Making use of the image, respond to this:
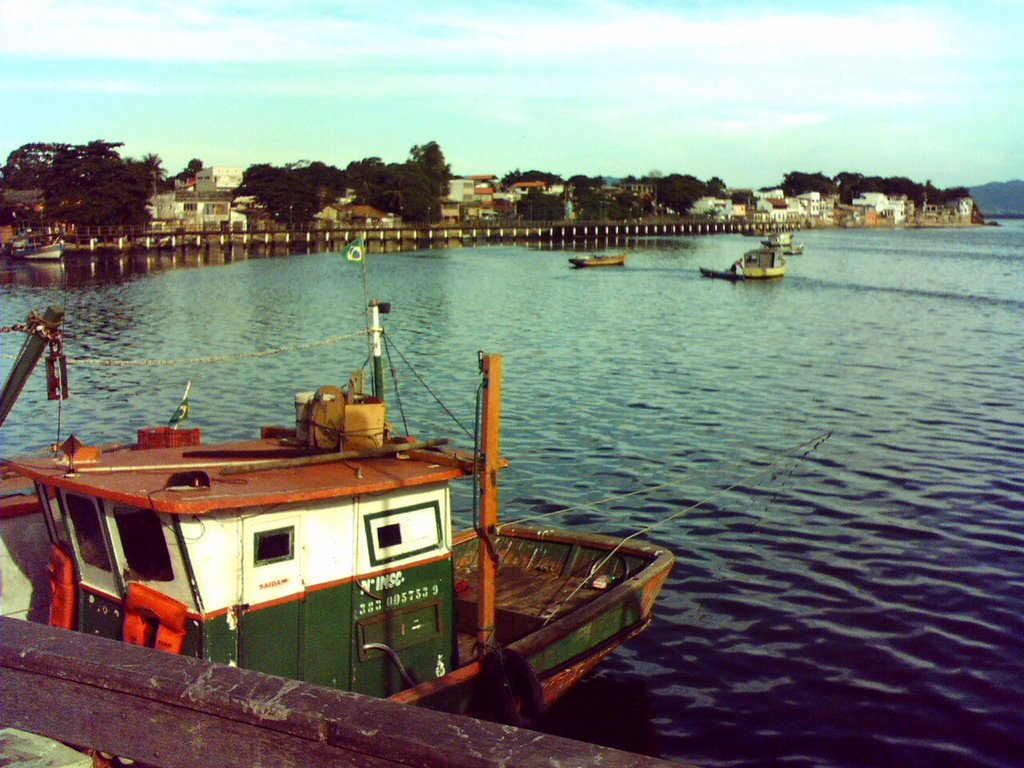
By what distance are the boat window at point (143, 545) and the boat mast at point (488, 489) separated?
3581 millimetres

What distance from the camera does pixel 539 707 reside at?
1296 centimetres

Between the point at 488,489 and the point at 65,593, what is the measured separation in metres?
4.77

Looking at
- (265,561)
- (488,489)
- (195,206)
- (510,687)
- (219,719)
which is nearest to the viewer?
(219,719)

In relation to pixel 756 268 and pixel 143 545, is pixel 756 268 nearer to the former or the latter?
pixel 756 268

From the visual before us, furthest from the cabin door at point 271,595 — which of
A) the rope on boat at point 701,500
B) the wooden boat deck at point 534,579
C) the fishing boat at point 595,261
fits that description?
the fishing boat at point 595,261

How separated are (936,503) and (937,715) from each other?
10.0 metres

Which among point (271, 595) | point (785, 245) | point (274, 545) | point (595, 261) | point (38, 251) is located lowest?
point (271, 595)

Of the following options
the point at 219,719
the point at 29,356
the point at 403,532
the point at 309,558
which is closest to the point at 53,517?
the point at 29,356

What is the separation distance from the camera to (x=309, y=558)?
11438mm

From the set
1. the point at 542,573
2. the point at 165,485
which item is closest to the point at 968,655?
the point at 542,573

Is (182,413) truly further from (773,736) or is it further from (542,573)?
(773,736)

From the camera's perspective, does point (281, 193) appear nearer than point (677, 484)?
No

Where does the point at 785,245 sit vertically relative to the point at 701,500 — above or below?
above

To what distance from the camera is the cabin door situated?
10875 millimetres
